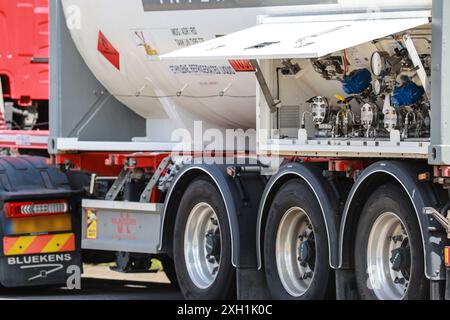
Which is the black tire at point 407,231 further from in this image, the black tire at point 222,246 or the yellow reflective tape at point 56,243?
the yellow reflective tape at point 56,243

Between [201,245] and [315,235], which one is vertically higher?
[315,235]

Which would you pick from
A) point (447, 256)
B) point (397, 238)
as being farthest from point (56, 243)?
point (447, 256)

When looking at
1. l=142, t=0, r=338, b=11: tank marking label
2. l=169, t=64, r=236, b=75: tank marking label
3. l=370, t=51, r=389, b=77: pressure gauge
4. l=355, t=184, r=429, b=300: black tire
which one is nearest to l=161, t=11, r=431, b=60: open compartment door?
l=142, t=0, r=338, b=11: tank marking label

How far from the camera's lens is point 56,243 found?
12.4 metres

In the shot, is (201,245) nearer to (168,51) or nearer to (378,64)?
(168,51)

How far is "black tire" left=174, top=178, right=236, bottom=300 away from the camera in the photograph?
10.6 meters

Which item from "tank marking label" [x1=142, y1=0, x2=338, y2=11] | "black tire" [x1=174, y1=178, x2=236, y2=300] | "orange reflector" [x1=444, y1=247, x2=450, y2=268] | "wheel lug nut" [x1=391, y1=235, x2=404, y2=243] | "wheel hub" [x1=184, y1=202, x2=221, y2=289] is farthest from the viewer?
"wheel hub" [x1=184, y1=202, x2=221, y2=289]

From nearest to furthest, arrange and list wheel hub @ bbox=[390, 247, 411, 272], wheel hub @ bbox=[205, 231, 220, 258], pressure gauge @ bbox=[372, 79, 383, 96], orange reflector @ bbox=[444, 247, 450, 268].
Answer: orange reflector @ bbox=[444, 247, 450, 268] → wheel hub @ bbox=[390, 247, 411, 272] → pressure gauge @ bbox=[372, 79, 383, 96] → wheel hub @ bbox=[205, 231, 220, 258]

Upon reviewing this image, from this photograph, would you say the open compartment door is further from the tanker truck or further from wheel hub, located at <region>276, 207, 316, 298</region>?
wheel hub, located at <region>276, 207, 316, 298</region>

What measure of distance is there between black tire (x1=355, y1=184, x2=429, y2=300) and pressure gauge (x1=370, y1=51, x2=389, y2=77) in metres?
0.82

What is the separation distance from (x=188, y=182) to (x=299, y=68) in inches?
71.2

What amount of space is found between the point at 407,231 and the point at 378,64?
1.23 meters

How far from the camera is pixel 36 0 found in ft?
49.6
